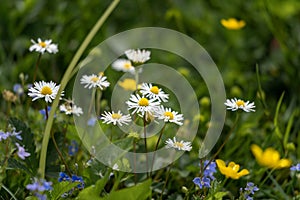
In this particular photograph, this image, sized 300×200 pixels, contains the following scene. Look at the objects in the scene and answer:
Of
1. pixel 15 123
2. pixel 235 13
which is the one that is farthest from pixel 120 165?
pixel 235 13

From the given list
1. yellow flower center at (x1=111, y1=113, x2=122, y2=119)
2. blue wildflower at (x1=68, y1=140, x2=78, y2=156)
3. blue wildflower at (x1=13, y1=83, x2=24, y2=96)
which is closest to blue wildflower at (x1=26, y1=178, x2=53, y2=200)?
yellow flower center at (x1=111, y1=113, x2=122, y2=119)

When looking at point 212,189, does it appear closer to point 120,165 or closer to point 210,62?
point 120,165

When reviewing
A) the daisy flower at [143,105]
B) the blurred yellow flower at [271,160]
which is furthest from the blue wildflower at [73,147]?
the blurred yellow flower at [271,160]

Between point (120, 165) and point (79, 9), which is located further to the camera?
point (79, 9)

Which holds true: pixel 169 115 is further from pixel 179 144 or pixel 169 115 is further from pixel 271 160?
pixel 271 160

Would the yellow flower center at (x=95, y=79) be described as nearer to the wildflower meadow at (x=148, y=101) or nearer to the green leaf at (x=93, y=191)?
the wildflower meadow at (x=148, y=101)

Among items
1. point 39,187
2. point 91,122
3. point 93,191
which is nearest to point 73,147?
point 91,122

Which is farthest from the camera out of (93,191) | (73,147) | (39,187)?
(73,147)

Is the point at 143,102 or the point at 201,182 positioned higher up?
the point at 143,102
